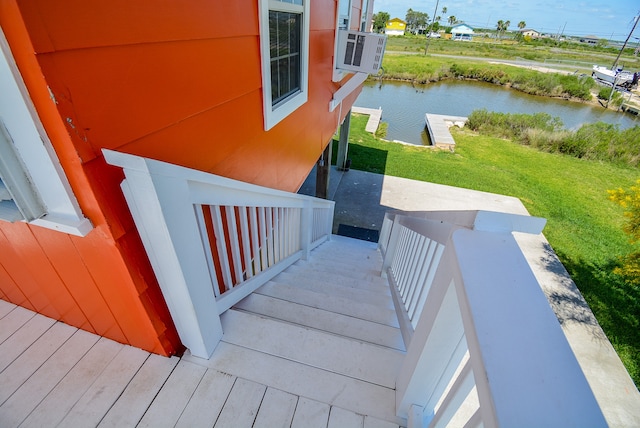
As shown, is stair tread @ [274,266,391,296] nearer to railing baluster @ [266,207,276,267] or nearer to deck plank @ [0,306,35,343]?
railing baluster @ [266,207,276,267]

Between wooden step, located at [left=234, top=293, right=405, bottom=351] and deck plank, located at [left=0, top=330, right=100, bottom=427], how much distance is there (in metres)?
0.72

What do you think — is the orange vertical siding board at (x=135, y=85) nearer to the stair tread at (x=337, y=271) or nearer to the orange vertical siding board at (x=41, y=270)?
the orange vertical siding board at (x=41, y=270)

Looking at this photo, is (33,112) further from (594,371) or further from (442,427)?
(594,371)

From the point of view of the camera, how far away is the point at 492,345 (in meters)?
0.54

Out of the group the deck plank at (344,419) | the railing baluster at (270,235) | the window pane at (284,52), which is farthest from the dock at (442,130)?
the deck plank at (344,419)

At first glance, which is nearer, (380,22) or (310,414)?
(310,414)

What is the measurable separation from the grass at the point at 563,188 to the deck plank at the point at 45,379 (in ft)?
17.4

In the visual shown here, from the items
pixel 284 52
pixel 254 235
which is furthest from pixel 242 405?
pixel 284 52

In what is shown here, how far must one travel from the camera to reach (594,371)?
132 inches

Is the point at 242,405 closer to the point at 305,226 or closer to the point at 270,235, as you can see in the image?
the point at 270,235

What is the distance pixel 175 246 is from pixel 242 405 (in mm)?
734

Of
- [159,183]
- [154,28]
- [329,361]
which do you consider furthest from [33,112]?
[329,361]

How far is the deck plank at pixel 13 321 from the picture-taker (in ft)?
4.66

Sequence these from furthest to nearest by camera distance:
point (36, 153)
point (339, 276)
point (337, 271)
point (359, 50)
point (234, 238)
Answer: point (359, 50) → point (337, 271) → point (339, 276) → point (234, 238) → point (36, 153)
